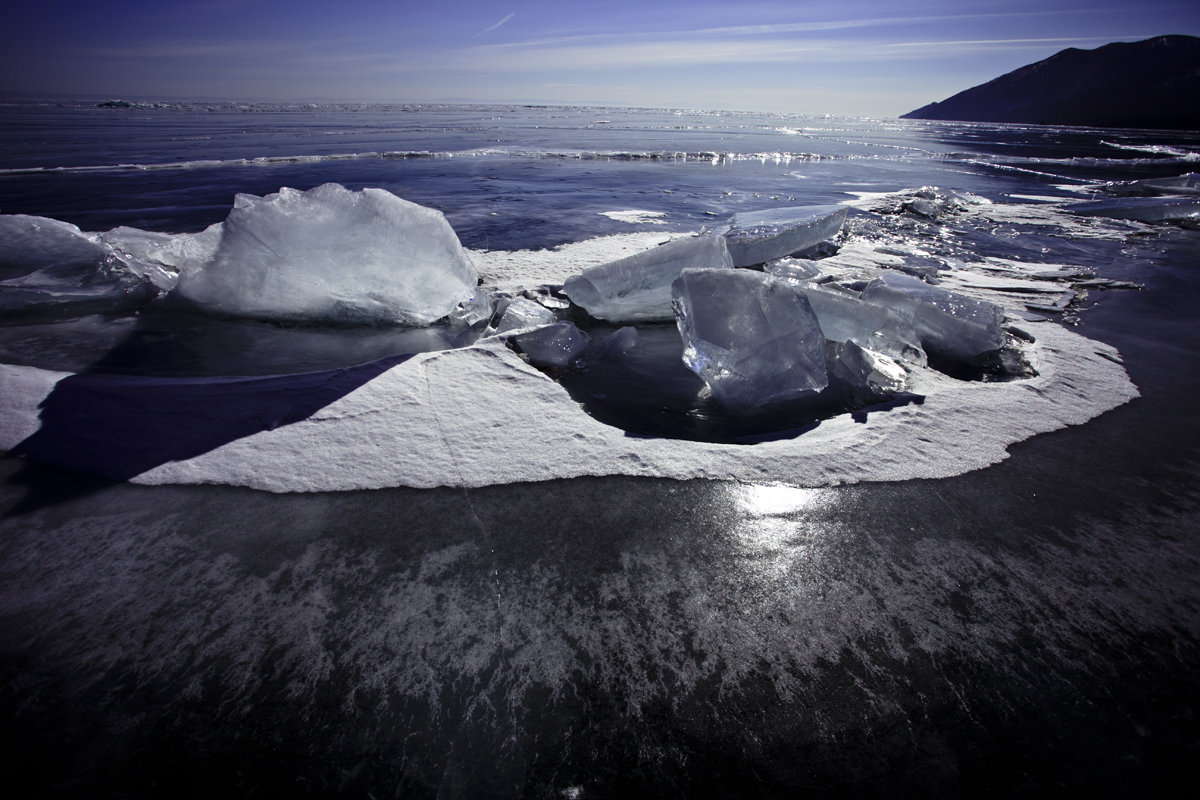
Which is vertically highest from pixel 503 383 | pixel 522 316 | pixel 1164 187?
pixel 1164 187

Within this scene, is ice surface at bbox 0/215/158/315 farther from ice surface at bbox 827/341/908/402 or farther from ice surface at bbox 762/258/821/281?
ice surface at bbox 762/258/821/281

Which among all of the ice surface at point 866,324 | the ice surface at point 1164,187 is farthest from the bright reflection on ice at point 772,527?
the ice surface at point 1164,187

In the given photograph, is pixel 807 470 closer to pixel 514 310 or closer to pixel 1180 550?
pixel 1180 550

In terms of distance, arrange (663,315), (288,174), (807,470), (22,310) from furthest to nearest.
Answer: (288,174) → (663,315) → (22,310) → (807,470)

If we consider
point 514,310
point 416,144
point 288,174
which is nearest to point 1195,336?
point 514,310

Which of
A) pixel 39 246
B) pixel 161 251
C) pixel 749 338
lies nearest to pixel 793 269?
pixel 749 338

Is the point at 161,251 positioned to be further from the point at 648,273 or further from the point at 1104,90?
the point at 1104,90

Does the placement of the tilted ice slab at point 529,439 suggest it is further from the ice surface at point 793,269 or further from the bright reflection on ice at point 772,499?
the ice surface at point 793,269
